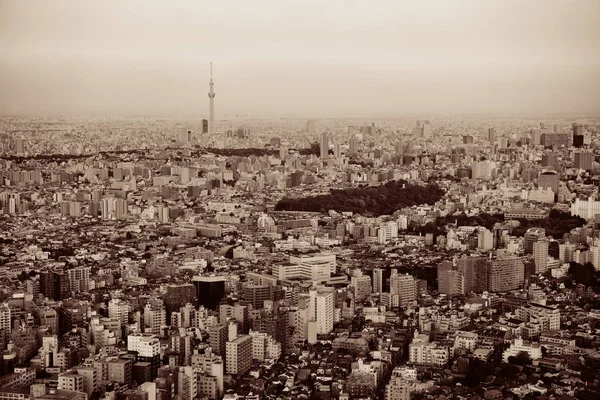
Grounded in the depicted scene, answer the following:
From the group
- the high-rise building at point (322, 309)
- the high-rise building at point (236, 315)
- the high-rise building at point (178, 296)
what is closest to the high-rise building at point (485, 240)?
the high-rise building at point (322, 309)

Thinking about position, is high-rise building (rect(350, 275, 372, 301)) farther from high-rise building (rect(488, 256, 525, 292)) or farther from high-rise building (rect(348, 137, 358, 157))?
high-rise building (rect(348, 137, 358, 157))

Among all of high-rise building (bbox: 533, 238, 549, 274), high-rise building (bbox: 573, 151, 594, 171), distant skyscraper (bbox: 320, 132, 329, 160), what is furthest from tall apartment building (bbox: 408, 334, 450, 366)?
distant skyscraper (bbox: 320, 132, 329, 160)

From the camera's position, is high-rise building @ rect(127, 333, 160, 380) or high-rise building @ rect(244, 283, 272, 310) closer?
high-rise building @ rect(127, 333, 160, 380)

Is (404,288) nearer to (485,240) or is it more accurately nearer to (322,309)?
(322,309)

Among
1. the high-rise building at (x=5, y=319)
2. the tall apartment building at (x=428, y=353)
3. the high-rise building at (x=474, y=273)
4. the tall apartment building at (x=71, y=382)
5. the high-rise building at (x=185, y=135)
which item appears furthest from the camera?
the high-rise building at (x=185, y=135)

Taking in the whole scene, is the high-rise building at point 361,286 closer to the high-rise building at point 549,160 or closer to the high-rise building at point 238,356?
the high-rise building at point 238,356

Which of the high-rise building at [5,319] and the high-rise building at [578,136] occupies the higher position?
the high-rise building at [578,136]

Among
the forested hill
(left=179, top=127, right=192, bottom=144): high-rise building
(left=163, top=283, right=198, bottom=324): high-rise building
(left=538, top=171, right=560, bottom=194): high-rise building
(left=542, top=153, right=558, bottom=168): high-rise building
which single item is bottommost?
(left=163, top=283, right=198, bottom=324): high-rise building
